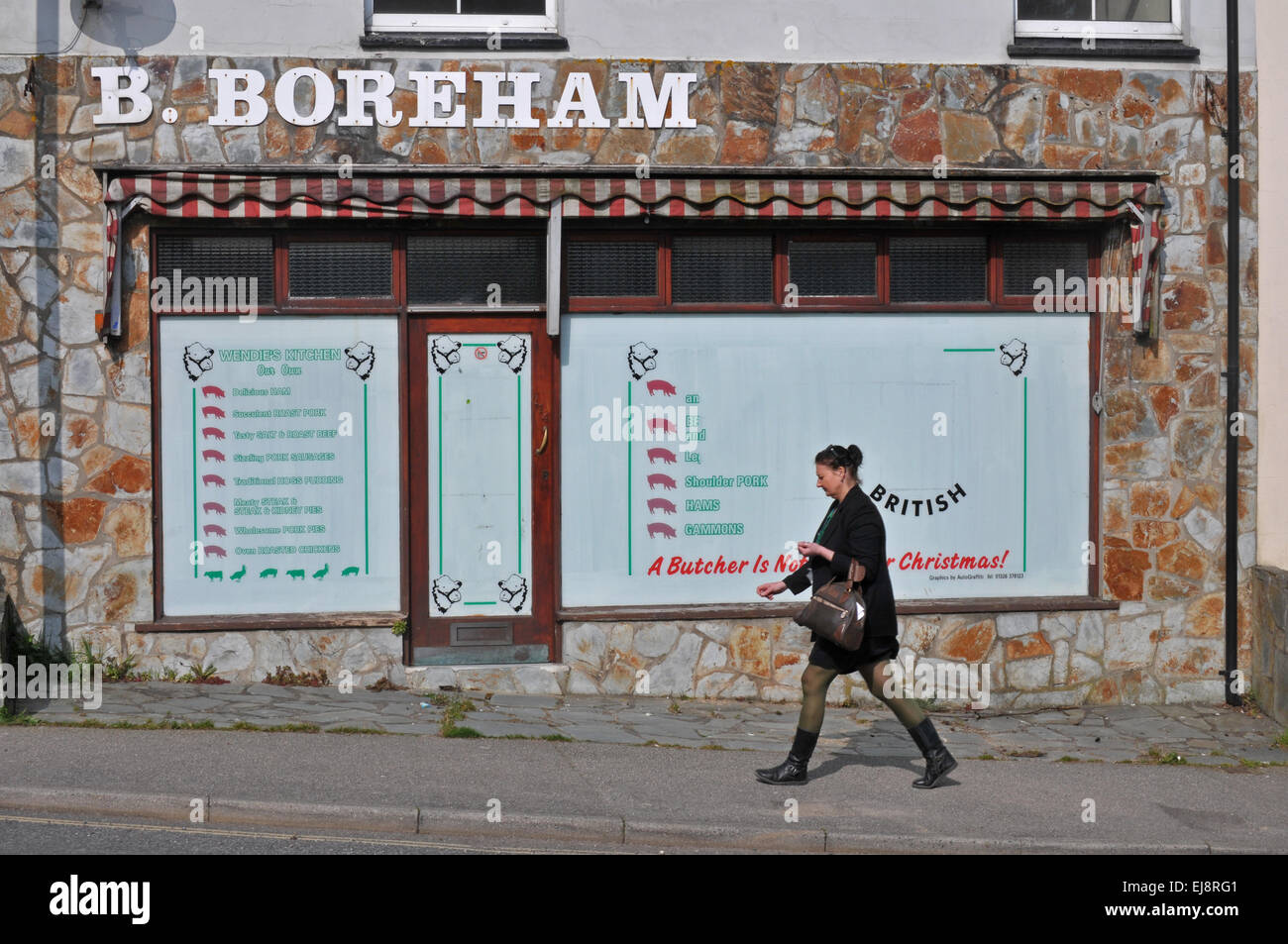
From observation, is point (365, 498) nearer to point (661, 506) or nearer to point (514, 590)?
point (514, 590)

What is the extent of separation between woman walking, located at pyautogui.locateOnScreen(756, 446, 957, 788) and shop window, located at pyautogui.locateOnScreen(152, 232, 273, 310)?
460 centimetres

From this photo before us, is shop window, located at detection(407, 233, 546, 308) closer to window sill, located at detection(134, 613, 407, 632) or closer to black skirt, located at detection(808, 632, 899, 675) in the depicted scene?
window sill, located at detection(134, 613, 407, 632)

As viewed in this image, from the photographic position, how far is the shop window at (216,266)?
10398 millimetres

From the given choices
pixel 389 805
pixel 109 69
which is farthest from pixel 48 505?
pixel 389 805

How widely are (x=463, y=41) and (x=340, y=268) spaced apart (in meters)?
1.86

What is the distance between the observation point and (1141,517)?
36.7ft

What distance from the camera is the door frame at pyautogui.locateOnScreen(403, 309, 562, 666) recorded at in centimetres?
1064

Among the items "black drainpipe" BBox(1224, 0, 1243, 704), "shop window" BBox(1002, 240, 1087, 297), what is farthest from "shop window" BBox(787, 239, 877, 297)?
"black drainpipe" BBox(1224, 0, 1243, 704)

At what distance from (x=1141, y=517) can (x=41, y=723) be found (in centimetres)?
795

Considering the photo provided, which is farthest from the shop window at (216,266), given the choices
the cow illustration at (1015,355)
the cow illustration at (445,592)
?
the cow illustration at (1015,355)

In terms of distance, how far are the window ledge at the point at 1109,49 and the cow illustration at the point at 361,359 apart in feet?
17.2

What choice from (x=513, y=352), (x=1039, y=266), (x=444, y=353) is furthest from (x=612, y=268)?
(x=1039, y=266)

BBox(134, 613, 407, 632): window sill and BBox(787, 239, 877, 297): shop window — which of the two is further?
BBox(787, 239, 877, 297): shop window

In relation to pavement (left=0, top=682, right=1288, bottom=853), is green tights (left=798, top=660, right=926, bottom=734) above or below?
above
